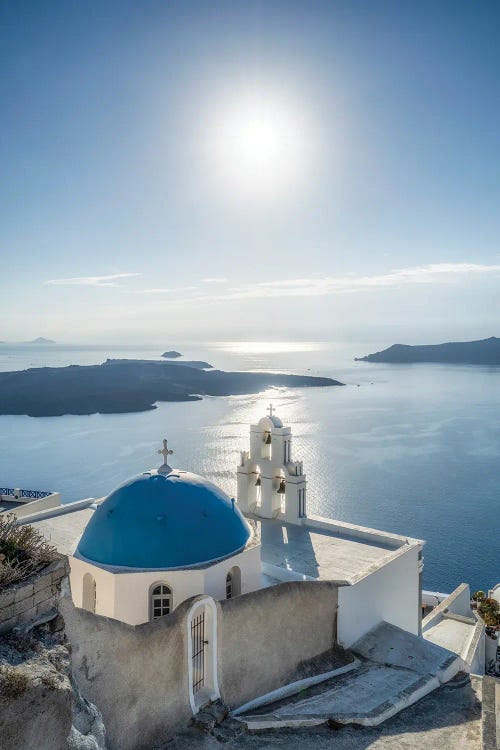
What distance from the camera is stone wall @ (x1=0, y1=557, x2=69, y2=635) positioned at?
449 cm

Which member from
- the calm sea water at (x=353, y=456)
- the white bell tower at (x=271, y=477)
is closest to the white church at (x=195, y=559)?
the white bell tower at (x=271, y=477)

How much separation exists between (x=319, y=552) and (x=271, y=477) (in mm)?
2567

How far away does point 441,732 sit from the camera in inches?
306

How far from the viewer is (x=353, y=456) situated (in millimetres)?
44125

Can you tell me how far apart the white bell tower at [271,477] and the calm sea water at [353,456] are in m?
12.0

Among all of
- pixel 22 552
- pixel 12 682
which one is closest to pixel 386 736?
pixel 22 552

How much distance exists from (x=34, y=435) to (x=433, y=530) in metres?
39.4

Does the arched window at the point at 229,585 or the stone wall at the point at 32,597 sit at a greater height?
the stone wall at the point at 32,597

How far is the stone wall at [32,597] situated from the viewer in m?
4.49

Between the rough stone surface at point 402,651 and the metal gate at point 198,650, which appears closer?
the metal gate at point 198,650

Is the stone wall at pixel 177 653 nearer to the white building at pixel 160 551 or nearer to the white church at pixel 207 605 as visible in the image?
the white church at pixel 207 605

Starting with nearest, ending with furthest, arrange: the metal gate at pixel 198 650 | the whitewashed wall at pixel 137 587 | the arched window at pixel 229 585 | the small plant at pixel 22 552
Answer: the small plant at pixel 22 552 → the metal gate at pixel 198 650 → the whitewashed wall at pixel 137 587 → the arched window at pixel 229 585

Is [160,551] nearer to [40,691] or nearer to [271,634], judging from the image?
[271,634]

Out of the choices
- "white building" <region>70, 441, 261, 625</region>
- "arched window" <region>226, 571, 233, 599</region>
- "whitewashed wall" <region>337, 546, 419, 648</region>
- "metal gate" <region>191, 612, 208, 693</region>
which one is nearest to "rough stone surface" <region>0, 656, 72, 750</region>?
"metal gate" <region>191, 612, 208, 693</region>
